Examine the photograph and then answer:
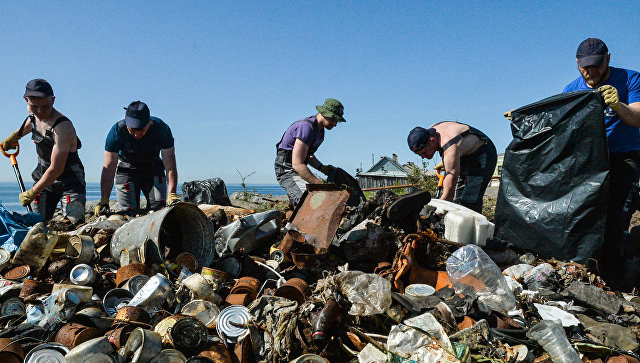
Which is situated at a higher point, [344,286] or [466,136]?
[466,136]

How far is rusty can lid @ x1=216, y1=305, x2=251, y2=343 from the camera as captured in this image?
2.38m

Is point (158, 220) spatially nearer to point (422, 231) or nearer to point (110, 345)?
point (110, 345)

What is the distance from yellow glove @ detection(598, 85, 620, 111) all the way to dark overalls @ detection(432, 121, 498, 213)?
1.56 metres

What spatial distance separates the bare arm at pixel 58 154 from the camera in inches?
183

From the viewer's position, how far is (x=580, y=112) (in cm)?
371

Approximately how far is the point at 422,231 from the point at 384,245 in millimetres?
393

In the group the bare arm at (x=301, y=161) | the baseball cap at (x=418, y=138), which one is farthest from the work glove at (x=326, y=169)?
the baseball cap at (x=418, y=138)

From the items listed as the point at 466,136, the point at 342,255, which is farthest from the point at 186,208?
the point at 466,136

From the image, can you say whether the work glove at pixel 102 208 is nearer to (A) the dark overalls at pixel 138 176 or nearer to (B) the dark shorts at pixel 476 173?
(A) the dark overalls at pixel 138 176

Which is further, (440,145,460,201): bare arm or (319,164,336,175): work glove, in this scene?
(319,164,336,175): work glove

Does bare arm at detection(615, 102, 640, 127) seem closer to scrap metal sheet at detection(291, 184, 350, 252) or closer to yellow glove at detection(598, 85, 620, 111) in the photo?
yellow glove at detection(598, 85, 620, 111)

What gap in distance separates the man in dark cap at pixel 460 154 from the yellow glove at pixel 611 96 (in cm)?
154

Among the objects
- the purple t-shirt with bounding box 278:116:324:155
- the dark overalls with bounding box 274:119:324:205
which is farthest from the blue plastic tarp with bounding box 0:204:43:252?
the purple t-shirt with bounding box 278:116:324:155

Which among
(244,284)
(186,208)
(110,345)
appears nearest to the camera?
(110,345)
